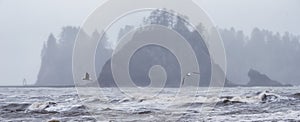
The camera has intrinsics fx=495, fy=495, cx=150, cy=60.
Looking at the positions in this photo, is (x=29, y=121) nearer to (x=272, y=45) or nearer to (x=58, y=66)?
(x=58, y=66)

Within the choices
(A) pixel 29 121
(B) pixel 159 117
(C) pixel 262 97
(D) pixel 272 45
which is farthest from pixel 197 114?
(D) pixel 272 45

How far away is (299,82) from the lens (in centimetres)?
16662

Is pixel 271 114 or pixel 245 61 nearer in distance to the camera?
pixel 271 114

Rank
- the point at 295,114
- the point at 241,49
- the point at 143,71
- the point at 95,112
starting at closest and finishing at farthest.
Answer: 1. the point at 295,114
2. the point at 95,112
3. the point at 143,71
4. the point at 241,49

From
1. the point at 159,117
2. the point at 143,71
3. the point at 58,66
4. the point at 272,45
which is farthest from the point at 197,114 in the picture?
the point at 272,45

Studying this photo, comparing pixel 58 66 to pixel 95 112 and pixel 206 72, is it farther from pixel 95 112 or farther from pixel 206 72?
pixel 95 112

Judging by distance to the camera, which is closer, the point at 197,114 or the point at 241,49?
the point at 197,114

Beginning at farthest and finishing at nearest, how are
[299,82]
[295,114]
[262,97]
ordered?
1. [299,82]
2. [262,97]
3. [295,114]

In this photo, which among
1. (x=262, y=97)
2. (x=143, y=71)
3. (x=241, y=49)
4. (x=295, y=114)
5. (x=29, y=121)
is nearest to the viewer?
(x=295, y=114)

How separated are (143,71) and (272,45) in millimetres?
75496

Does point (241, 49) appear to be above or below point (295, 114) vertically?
above

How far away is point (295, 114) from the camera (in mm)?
21125

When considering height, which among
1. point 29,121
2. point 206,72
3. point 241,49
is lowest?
point 29,121

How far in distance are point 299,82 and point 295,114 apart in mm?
152121
